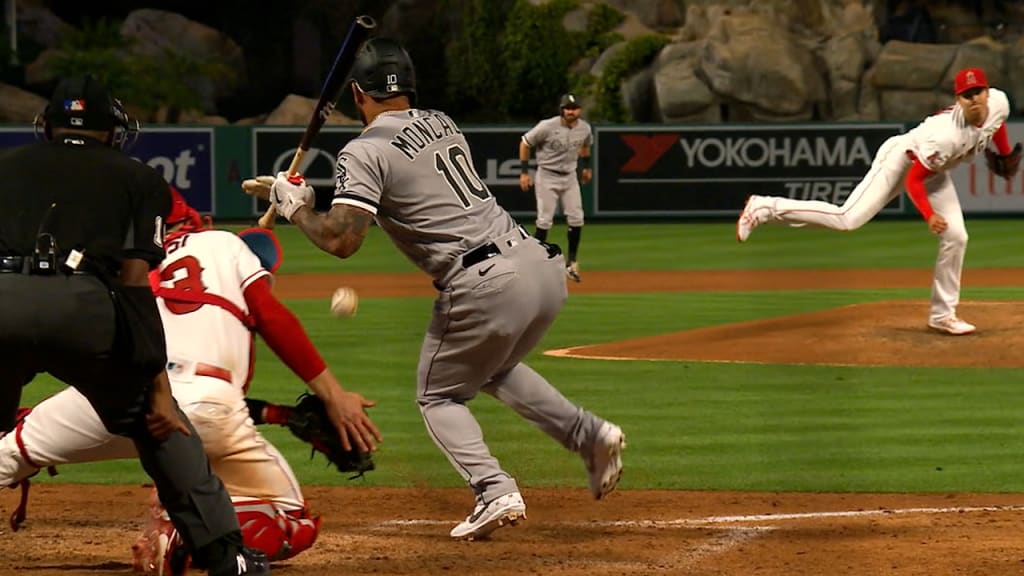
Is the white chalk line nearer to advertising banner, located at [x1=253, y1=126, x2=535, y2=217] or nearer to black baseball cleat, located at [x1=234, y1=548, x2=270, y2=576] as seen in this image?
black baseball cleat, located at [x1=234, y1=548, x2=270, y2=576]

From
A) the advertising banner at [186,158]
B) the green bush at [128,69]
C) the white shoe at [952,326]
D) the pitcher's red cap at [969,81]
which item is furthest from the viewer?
the green bush at [128,69]

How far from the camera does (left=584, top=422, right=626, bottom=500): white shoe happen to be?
6578 mm

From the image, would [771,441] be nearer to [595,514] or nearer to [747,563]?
[595,514]

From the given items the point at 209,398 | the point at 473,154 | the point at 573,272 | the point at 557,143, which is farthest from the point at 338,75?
the point at 473,154

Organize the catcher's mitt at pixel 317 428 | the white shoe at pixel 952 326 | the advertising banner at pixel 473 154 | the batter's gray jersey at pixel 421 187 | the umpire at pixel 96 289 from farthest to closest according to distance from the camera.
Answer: the advertising banner at pixel 473 154 → the white shoe at pixel 952 326 → the batter's gray jersey at pixel 421 187 → the catcher's mitt at pixel 317 428 → the umpire at pixel 96 289

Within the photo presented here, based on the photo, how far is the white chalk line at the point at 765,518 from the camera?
681cm

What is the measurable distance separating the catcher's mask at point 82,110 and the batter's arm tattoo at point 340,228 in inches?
44.4

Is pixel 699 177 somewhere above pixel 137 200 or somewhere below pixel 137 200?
below

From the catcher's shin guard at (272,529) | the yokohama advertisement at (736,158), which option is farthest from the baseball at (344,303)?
the yokohama advertisement at (736,158)

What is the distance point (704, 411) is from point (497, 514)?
3997mm

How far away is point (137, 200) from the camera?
15.3 ft

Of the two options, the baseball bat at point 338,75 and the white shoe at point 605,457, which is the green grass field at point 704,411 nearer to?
the white shoe at point 605,457

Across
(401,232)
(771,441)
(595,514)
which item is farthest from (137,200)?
(771,441)

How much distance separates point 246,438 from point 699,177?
21577 mm
